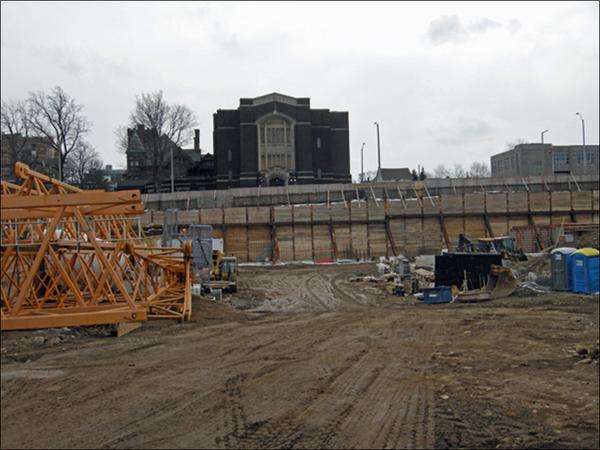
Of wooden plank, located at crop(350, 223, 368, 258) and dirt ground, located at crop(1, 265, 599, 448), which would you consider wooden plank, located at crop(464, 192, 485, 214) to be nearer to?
wooden plank, located at crop(350, 223, 368, 258)

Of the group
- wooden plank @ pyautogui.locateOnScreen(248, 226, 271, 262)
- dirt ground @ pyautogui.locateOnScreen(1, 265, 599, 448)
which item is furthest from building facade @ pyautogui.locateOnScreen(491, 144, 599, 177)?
dirt ground @ pyautogui.locateOnScreen(1, 265, 599, 448)

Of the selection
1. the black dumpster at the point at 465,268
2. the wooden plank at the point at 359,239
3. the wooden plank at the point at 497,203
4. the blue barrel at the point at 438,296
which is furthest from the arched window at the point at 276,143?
the blue barrel at the point at 438,296

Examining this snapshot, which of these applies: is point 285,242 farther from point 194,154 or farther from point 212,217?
point 194,154

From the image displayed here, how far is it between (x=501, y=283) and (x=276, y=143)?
150 feet

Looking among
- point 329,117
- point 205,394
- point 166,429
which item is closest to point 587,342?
point 205,394

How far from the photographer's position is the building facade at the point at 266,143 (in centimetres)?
6212

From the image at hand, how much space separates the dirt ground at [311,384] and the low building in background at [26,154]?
1688 inches

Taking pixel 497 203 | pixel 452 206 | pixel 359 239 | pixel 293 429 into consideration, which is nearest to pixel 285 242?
pixel 359 239

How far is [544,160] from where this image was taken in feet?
227

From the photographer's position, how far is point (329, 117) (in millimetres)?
68000

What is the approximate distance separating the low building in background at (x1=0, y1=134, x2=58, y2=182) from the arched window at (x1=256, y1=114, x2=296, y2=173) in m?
22.3

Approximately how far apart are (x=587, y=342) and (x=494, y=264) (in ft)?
33.2

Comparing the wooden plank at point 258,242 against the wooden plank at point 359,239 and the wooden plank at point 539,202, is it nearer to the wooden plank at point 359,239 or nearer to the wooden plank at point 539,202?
the wooden plank at point 359,239

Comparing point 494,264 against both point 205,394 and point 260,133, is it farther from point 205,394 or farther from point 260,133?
point 260,133
